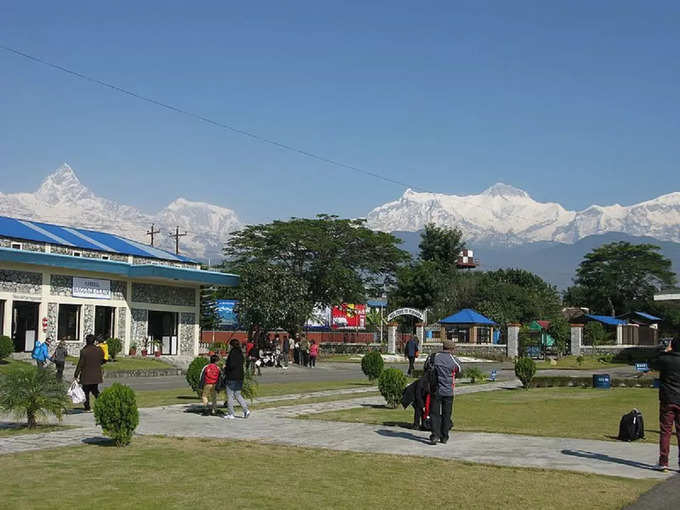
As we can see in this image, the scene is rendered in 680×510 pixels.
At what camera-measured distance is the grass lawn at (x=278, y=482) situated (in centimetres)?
860

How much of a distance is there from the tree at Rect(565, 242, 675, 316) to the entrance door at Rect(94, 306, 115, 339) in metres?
65.1

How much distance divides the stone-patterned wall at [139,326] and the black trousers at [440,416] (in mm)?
31602

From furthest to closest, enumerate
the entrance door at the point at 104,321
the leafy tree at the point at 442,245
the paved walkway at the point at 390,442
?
the leafy tree at the point at 442,245 < the entrance door at the point at 104,321 < the paved walkway at the point at 390,442

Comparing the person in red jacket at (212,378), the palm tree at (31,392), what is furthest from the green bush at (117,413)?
the person in red jacket at (212,378)

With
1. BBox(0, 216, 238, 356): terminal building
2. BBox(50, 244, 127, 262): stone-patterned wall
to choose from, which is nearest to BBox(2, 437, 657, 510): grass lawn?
BBox(0, 216, 238, 356): terminal building

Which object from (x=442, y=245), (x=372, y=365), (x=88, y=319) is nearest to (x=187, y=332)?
(x=88, y=319)

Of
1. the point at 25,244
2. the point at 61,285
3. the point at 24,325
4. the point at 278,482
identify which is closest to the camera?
the point at 278,482

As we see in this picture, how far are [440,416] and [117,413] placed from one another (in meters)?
4.94

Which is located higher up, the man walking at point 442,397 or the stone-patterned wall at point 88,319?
the stone-patterned wall at point 88,319

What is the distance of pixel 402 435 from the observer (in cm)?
1434

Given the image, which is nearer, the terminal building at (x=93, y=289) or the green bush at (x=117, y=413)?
the green bush at (x=117, y=413)

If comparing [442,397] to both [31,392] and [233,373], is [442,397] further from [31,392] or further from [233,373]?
[31,392]

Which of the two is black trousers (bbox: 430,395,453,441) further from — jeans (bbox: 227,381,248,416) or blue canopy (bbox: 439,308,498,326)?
blue canopy (bbox: 439,308,498,326)

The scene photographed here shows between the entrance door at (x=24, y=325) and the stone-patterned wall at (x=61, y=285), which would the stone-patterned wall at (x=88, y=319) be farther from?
the entrance door at (x=24, y=325)
